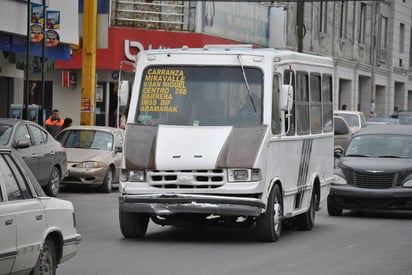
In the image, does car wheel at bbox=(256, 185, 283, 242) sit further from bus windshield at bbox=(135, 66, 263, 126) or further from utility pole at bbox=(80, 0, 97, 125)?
utility pole at bbox=(80, 0, 97, 125)

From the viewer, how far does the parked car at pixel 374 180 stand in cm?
1917

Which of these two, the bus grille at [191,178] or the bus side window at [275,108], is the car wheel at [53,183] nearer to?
the bus side window at [275,108]

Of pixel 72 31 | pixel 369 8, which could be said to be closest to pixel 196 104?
pixel 72 31

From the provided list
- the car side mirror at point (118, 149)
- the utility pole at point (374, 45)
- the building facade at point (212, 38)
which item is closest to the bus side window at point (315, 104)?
the building facade at point (212, 38)

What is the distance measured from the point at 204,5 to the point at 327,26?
15.5m

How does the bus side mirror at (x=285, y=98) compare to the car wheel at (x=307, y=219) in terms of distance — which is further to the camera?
the car wheel at (x=307, y=219)

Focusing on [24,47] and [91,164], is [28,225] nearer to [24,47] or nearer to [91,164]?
[91,164]

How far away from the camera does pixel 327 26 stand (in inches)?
2154

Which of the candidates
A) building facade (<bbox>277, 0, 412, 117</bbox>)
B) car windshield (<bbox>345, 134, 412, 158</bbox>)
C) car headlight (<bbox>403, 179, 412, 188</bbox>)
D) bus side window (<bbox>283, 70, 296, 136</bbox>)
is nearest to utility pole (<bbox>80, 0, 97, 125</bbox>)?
car windshield (<bbox>345, 134, 412, 158</bbox>)

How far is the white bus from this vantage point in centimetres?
1415

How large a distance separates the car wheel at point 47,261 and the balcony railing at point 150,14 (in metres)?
29.6

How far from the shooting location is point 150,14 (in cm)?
3975

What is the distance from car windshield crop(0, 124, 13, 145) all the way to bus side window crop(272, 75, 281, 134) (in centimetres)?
643

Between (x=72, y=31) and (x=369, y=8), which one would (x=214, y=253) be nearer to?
(x=72, y=31)
